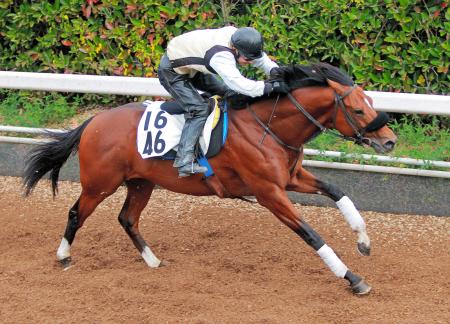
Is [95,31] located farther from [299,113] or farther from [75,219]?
[299,113]

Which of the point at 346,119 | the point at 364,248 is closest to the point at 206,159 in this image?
the point at 346,119

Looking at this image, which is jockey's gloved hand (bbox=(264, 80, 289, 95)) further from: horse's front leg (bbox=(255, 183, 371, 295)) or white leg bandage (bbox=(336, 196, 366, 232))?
white leg bandage (bbox=(336, 196, 366, 232))

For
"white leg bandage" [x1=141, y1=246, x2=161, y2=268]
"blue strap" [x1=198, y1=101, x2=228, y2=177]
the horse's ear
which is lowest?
"white leg bandage" [x1=141, y1=246, x2=161, y2=268]

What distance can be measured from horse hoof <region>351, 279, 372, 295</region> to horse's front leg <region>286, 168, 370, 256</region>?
27cm

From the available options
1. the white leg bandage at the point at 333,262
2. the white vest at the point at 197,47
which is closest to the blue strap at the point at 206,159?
the white vest at the point at 197,47

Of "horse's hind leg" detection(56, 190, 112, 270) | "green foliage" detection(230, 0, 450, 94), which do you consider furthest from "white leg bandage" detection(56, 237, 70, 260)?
"green foliage" detection(230, 0, 450, 94)

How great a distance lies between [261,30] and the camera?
29.3ft

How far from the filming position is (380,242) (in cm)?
732

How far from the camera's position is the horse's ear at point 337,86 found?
596 cm

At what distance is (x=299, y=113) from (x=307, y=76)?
0.29 m

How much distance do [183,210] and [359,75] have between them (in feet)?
7.84

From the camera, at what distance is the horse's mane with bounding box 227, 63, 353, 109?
6012 mm

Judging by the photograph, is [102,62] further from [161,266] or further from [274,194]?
[274,194]

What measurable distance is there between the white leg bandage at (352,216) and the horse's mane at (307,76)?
943mm
